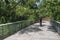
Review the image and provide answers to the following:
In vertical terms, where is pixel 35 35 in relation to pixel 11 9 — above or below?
below

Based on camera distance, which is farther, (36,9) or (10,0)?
(36,9)

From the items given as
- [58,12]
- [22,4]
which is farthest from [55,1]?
[22,4]

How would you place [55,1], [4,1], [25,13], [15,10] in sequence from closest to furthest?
[55,1], [4,1], [15,10], [25,13]

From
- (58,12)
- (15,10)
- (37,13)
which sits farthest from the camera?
(37,13)

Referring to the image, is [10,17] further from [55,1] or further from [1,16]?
[55,1]

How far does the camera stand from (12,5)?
21.1 metres

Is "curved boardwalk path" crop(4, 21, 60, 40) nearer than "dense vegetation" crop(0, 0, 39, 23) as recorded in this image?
Yes

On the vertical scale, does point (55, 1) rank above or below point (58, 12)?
above

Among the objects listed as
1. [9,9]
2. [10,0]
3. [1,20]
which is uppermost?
[10,0]

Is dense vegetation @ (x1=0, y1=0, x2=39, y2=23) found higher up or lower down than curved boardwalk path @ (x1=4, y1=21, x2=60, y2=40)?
higher up

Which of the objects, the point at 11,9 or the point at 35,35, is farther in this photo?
the point at 11,9

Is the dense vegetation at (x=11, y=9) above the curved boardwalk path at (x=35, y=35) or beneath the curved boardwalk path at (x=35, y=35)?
above

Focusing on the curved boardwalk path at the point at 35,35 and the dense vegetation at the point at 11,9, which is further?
the dense vegetation at the point at 11,9

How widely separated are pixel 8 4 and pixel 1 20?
12.5 ft
